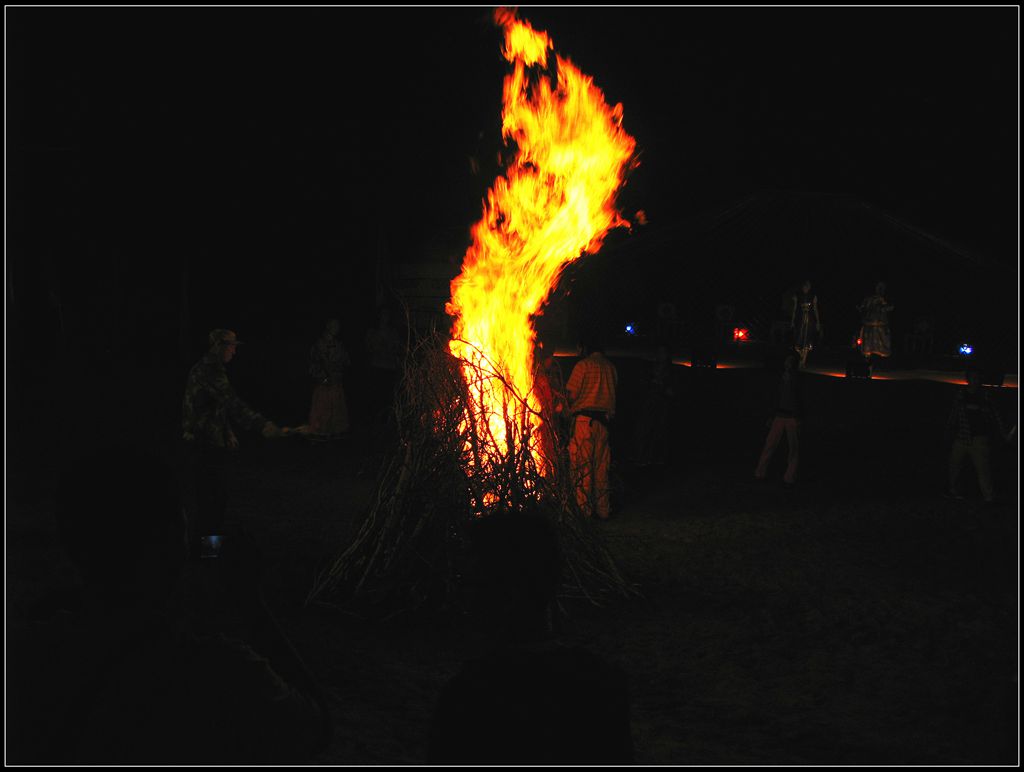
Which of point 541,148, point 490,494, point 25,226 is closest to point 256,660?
point 490,494

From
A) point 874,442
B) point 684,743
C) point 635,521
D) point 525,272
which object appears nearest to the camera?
point 684,743

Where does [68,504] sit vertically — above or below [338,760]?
above

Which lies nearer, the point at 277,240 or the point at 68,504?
the point at 68,504

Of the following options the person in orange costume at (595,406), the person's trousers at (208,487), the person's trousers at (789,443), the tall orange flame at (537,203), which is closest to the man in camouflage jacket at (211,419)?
the person's trousers at (208,487)

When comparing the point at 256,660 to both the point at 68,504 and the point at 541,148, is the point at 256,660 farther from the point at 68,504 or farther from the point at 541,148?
the point at 541,148

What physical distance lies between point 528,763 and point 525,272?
5.84 meters

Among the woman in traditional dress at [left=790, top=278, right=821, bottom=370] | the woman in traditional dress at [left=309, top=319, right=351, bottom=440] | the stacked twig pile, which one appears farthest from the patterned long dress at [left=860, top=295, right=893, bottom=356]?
the stacked twig pile

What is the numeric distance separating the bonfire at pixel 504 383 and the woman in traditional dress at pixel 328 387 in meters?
5.66

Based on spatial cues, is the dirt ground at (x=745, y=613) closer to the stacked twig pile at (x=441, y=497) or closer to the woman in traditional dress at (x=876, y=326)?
the stacked twig pile at (x=441, y=497)

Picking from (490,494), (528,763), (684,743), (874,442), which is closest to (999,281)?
(874,442)

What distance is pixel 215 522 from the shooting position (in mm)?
7391

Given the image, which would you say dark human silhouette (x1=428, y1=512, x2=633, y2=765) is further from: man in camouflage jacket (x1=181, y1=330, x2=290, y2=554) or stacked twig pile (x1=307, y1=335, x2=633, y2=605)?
man in camouflage jacket (x1=181, y1=330, x2=290, y2=554)

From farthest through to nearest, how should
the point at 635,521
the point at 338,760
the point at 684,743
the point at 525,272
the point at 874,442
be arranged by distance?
1. the point at 874,442
2. the point at 635,521
3. the point at 525,272
4. the point at 684,743
5. the point at 338,760

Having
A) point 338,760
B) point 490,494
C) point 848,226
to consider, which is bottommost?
point 338,760
